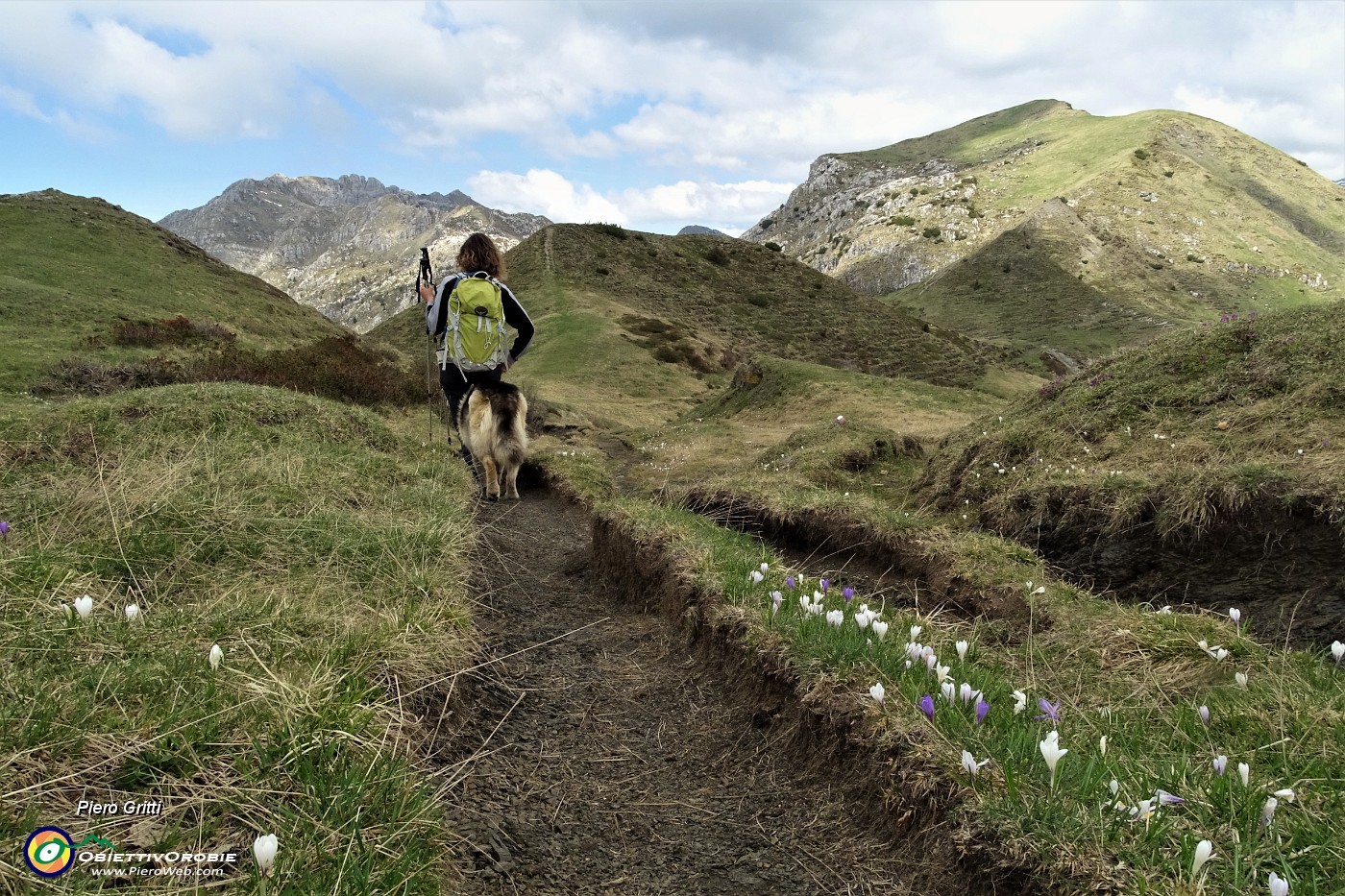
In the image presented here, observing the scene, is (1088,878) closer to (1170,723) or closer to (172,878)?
(1170,723)

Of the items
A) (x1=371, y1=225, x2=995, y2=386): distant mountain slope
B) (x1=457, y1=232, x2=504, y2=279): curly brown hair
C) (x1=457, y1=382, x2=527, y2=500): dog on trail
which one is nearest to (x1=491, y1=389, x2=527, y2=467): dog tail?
(x1=457, y1=382, x2=527, y2=500): dog on trail

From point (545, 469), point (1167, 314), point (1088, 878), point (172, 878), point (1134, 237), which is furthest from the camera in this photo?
point (1134, 237)

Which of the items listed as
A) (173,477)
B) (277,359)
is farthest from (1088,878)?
(277,359)

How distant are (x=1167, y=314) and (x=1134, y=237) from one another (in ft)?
72.9

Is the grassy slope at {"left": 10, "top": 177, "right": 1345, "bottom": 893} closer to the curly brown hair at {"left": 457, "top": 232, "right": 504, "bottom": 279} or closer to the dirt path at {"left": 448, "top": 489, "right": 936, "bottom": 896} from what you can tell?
the dirt path at {"left": 448, "top": 489, "right": 936, "bottom": 896}

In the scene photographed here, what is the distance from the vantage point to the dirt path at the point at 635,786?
9.48 feet

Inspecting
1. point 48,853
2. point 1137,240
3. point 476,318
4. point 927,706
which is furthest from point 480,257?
point 1137,240

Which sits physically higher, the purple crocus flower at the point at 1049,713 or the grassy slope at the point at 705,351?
the grassy slope at the point at 705,351

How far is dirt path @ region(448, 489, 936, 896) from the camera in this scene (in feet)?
9.48

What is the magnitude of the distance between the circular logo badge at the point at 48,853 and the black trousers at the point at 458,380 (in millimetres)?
8080

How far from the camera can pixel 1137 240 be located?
84500 mm

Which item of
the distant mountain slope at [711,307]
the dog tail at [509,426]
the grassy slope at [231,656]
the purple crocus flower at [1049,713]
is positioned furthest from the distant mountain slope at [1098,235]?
the grassy slope at [231,656]

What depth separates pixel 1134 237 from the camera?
84875 mm

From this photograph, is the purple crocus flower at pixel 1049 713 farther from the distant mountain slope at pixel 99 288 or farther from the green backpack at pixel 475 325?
the distant mountain slope at pixel 99 288
